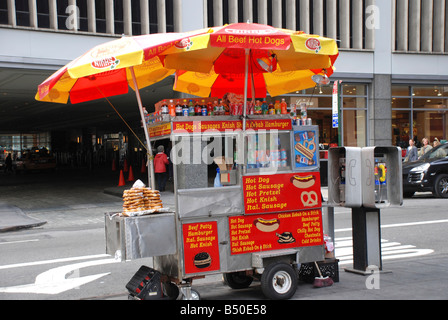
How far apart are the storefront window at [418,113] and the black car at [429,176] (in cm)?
704

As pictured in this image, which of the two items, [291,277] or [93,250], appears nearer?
[291,277]

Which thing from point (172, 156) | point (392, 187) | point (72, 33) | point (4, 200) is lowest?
point (4, 200)

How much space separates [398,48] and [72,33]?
1450 centimetres

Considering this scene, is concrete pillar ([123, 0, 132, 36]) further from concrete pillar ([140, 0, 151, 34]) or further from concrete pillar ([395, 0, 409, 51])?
concrete pillar ([395, 0, 409, 51])

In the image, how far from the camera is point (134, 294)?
531 centimetres

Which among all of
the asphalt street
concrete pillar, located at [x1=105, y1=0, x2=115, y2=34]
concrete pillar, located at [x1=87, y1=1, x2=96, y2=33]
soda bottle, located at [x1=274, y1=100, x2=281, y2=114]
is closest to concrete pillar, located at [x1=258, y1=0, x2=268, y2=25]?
concrete pillar, located at [x1=105, y1=0, x2=115, y2=34]

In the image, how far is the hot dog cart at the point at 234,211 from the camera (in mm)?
5324

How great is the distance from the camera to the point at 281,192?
5.75 meters

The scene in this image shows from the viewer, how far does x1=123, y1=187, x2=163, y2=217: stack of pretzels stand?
17.5 feet

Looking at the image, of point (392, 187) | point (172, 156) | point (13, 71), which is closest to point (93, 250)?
point (172, 156)

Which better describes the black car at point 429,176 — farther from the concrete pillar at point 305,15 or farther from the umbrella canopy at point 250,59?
the umbrella canopy at point 250,59

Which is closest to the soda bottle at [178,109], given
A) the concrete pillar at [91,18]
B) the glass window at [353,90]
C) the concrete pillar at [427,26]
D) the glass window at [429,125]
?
the concrete pillar at [91,18]
